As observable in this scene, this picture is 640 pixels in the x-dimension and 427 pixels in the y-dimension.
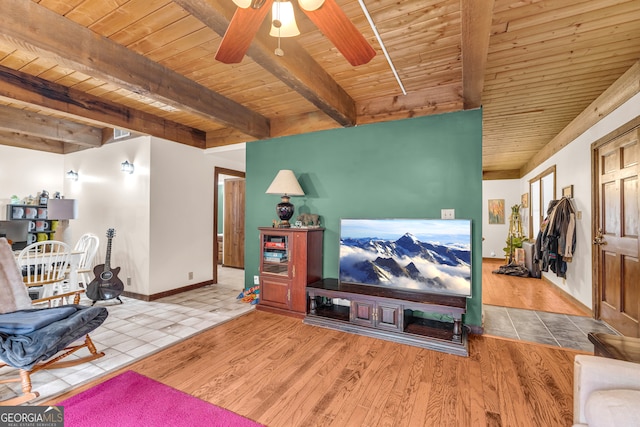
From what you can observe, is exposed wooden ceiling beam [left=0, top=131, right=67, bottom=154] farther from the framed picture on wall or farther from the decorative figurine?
the framed picture on wall

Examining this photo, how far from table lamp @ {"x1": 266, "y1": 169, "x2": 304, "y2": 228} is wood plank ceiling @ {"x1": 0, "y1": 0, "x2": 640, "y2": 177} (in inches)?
29.7

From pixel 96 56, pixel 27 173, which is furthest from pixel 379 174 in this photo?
pixel 27 173

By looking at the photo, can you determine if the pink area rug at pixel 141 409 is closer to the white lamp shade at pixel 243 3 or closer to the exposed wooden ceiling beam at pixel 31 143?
the white lamp shade at pixel 243 3

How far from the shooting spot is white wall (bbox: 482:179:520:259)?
314 inches

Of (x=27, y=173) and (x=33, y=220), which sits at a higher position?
(x=27, y=173)

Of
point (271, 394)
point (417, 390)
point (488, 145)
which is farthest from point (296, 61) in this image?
point (488, 145)

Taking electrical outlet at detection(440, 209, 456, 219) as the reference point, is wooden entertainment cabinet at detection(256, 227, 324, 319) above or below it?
below

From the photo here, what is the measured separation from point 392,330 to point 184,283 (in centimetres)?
335

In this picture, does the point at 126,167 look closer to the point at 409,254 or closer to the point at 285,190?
the point at 285,190

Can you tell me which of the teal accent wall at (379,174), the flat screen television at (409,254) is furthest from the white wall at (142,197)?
the flat screen television at (409,254)

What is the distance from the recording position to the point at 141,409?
180cm

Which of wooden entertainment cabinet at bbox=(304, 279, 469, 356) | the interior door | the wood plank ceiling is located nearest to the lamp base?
wooden entertainment cabinet at bbox=(304, 279, 469, 356)

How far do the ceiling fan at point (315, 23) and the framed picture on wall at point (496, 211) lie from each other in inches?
317

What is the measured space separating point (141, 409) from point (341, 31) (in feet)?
8.17
